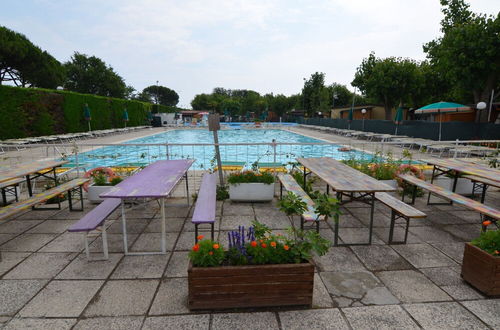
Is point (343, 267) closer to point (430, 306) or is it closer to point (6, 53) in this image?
point (430, 306)

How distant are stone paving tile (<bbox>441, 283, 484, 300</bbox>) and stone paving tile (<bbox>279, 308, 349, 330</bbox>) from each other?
1237 millimetres

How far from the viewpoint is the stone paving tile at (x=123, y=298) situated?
235cm

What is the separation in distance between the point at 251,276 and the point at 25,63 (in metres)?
38.6

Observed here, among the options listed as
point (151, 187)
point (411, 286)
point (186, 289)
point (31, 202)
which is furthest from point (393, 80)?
point (31, 202)

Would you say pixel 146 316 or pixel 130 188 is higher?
pixel 130 188

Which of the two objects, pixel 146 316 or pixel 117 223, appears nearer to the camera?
pixel 146 316

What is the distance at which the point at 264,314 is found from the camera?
7.63 feet

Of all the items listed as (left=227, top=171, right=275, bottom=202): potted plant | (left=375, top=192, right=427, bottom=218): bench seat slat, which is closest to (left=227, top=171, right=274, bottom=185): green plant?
(left=227, top=171, right=275, bottom=202): potted plant

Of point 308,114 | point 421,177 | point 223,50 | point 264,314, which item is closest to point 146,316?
point 264,314

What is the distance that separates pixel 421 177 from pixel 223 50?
90.2 ft

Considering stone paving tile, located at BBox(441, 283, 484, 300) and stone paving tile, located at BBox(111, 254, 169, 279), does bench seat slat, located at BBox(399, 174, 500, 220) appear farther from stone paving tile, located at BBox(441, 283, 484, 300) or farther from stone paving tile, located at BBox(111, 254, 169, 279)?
stone paving tile, located at BBox(111, 254, 169, 279)

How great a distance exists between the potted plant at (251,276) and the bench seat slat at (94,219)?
1443mm

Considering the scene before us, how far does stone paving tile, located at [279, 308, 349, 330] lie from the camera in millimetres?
2172

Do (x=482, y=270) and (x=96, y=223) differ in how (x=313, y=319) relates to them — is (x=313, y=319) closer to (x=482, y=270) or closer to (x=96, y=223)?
(x=482, y=270)
